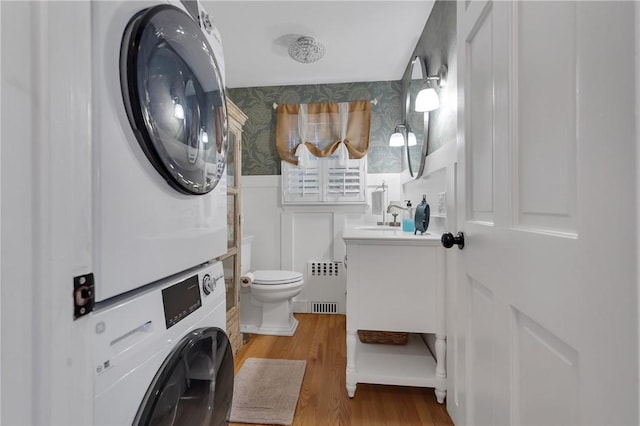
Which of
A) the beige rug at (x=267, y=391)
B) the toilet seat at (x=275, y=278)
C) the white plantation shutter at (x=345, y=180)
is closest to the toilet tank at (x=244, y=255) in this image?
the toilet seat at (x=275, y=278)

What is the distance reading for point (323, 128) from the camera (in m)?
2.72

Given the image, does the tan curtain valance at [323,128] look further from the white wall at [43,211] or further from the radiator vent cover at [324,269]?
the white wall at [43,211]

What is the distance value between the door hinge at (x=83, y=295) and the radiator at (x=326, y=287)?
232 cm

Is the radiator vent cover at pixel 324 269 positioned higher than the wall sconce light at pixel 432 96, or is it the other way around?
the wall sconce light at pixel 432 96

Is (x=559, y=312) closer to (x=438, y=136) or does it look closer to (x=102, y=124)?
(x=102, y=124)

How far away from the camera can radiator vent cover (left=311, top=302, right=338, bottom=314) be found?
2678 millimetres

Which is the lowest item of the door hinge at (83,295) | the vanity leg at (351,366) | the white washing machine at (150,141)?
the vanity leg at (351,366)

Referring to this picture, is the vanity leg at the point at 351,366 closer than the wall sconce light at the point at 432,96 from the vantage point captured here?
Yes

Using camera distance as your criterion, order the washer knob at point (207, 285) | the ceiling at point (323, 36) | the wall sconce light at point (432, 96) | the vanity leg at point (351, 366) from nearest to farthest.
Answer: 1. the washer knob at point (207, 285)
2. the vanity leg at point (351, 366)
3. the wall sconce light at point (432, 96)
4. the ceiling at point (323, 36)

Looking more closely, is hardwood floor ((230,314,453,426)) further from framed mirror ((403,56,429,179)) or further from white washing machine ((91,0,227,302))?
framed mirror ((403,56,429,179))

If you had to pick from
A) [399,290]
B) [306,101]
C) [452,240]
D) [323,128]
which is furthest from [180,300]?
[306,101]

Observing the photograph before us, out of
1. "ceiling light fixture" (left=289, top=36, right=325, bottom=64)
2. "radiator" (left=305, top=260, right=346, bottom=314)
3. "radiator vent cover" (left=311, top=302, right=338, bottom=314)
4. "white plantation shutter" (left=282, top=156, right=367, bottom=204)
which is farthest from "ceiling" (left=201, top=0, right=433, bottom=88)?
"radiator vent cover" (left=311, top=302, right=338, bottom=314)

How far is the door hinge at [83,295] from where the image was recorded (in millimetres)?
429

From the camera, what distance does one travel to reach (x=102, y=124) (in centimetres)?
49
